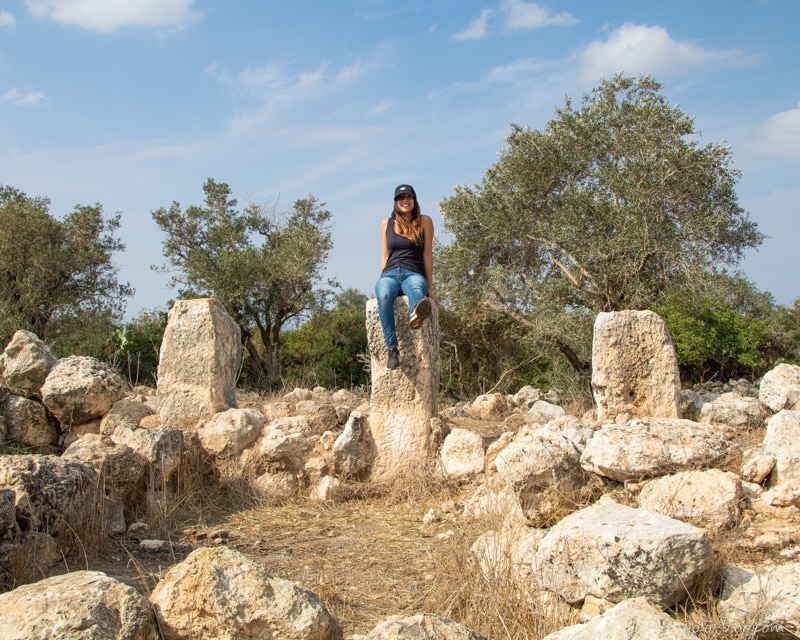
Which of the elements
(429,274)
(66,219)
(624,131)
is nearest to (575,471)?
(429,274)

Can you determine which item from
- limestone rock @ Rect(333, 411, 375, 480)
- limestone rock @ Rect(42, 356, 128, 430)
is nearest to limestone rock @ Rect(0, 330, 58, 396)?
limestone rock @ Rect(42, 356, 128, 430)

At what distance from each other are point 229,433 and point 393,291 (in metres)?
1.87

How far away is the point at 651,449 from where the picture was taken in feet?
15.6

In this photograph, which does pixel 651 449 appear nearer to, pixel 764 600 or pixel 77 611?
pixel 764 600

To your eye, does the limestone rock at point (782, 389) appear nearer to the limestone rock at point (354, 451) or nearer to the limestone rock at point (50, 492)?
the limestone rock at point (354, 451)

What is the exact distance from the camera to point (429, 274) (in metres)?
6.39

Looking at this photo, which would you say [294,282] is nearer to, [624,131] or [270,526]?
[624,131]

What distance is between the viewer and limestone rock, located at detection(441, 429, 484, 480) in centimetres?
586

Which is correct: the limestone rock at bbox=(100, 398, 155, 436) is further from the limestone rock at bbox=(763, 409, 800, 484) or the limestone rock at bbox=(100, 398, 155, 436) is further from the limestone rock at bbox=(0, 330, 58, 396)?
the limestone rock at bbox=(763, 409, 800, 484)

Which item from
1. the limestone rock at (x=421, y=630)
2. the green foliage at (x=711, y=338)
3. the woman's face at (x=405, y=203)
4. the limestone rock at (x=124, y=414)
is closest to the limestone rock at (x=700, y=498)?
the limestone rock at (x=421, y=630)

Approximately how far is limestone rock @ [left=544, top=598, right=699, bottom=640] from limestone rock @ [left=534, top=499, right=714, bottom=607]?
1.15 ft

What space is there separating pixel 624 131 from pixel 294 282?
792 cm

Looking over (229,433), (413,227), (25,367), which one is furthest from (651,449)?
(25,367)

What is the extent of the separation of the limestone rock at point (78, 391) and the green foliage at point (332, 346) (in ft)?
27.0
